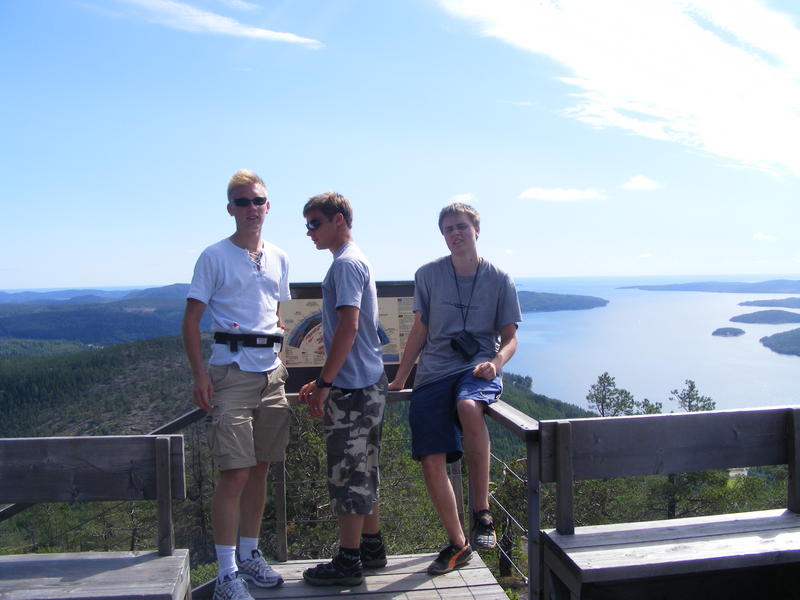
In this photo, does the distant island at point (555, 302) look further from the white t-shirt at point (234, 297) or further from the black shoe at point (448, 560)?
the white t-shirt at point (234, 297)

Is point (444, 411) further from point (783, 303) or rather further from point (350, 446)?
point (783, 303)

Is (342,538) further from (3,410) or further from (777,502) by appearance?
(3,410)

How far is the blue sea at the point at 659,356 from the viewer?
75.9m

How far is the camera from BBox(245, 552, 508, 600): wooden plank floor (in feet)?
8.54

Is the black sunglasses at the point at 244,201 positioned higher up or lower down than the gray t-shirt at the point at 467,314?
higher up

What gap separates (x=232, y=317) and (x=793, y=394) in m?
81.7

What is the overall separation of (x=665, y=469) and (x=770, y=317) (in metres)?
142

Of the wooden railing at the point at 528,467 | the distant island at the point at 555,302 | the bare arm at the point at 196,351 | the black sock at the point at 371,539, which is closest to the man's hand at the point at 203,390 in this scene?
the bare arm at the point at 196,351

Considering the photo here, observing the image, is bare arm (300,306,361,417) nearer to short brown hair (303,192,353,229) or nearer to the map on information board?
short brown hair (303,192,353,229)

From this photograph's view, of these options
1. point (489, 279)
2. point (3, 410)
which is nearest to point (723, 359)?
point (3, 410)

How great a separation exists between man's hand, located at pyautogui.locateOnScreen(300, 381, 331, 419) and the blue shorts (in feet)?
1.41

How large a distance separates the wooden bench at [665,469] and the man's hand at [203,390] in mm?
1277

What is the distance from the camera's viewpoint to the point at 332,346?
8.08ft

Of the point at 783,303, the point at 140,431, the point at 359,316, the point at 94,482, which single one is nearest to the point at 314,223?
the point at 359,316
